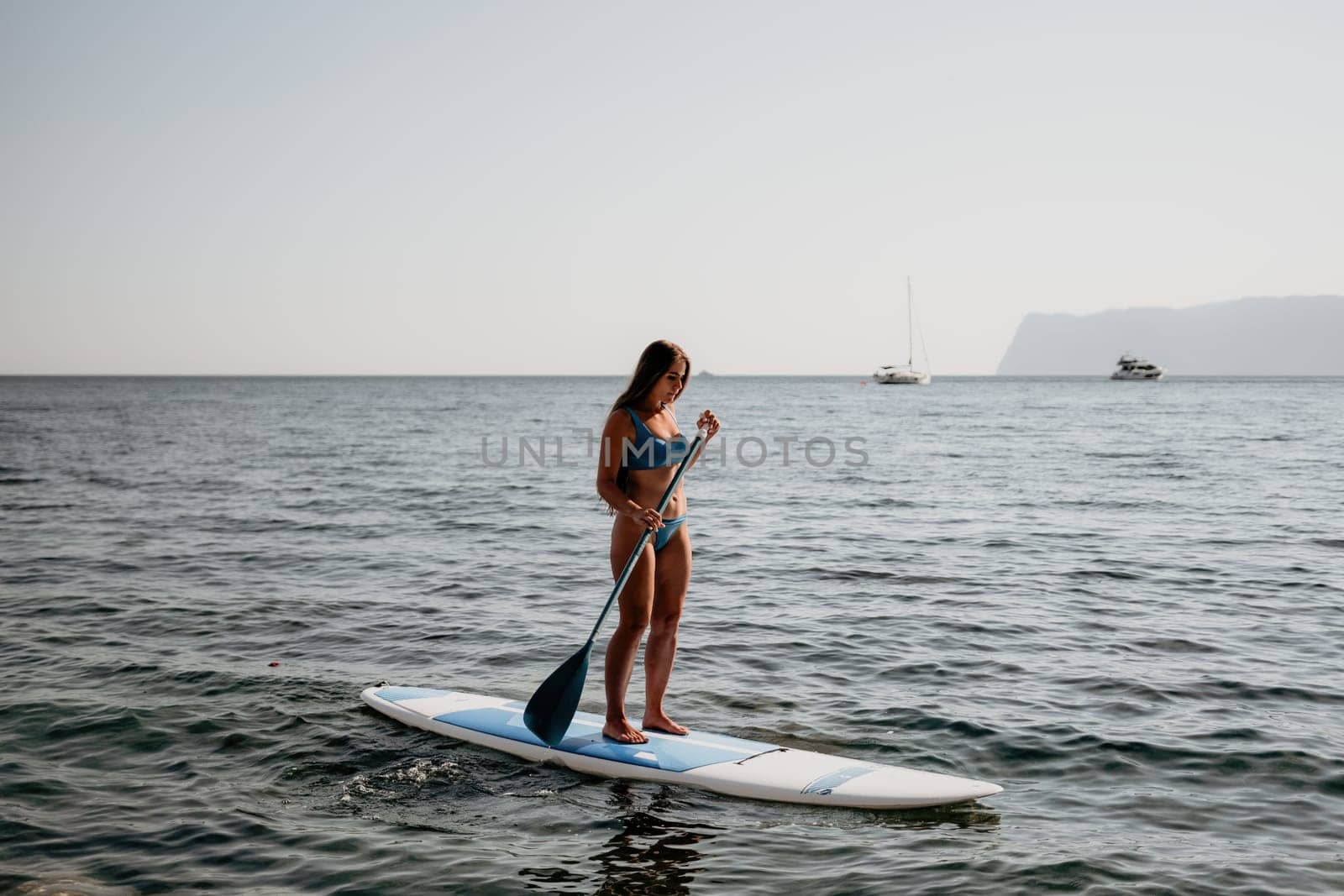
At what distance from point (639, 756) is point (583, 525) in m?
12.1

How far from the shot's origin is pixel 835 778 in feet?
18.8

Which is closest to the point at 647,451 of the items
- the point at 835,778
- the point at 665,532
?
the point at 665,532

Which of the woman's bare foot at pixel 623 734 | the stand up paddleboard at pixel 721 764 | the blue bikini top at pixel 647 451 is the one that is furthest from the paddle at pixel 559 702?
the blue bikini top at pixel 647 451

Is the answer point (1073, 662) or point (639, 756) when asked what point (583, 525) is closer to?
point (1073, 662)

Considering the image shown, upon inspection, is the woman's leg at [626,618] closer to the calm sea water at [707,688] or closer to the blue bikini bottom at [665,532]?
the blue bikini bottom at [665,532]

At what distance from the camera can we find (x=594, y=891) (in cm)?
469

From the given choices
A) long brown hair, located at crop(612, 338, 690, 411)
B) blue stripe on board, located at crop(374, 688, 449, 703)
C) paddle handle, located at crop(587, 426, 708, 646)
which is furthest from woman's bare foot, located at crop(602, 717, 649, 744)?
long brown hair, located at crop(612, 338, 690, 411)

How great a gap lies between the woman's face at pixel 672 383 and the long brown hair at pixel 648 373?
18 millimetres

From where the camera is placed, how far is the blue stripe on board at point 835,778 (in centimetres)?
563

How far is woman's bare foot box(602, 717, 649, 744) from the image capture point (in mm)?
6164

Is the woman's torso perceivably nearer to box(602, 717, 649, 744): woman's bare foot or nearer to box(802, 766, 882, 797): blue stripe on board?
box(602, 717, 649, 744): woman's bare foot

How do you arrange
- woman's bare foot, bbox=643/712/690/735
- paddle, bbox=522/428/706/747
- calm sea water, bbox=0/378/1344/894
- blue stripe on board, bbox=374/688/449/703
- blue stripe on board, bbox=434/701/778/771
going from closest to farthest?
calm sea water, bbox=0/378/1344/894, blue stripe on board, bbox=434/701/778/771, paddle, bbox=522/428/706/747, woman's bare foot, bbox=643/712/690/735, blue stripe on board, bbox=374/688/449/703

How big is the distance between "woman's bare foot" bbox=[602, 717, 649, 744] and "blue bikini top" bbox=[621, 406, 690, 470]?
1.65 m

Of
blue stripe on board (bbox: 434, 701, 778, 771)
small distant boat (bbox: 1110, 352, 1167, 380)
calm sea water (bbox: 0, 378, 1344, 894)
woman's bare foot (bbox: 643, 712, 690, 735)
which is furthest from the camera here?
small distant boat (bbox: 1110, 352, 1167, 380)
